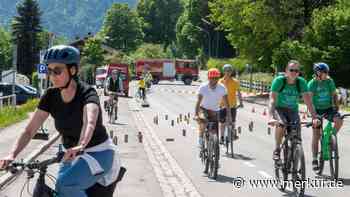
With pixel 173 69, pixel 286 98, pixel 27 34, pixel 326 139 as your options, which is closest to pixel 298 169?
pixel 286 98

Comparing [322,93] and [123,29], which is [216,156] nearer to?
[322,93]

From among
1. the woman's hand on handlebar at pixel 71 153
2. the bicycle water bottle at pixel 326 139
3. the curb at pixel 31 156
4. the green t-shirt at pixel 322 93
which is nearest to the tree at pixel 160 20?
the curb at pixel 31 156

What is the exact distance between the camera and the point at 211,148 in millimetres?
11461

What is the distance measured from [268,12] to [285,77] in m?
39.6

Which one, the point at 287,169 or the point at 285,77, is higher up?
the point at 285,77

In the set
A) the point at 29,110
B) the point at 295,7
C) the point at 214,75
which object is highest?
the point at 295,7

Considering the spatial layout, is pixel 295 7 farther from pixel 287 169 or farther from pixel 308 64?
pixel 287 169

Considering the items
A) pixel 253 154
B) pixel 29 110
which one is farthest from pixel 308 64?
pixel 253 154

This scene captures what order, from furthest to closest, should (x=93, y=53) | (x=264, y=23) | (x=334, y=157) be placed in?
(x=93, y=53) → (x=264, y=23) → (x=334, y=157)

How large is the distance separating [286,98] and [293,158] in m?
1.01

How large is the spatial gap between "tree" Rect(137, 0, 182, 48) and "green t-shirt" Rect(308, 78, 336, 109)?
458ft

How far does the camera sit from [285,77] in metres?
9.98

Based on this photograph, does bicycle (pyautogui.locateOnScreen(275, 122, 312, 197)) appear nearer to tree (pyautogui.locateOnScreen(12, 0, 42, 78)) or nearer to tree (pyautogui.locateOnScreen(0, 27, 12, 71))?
tree (pyautogui.locateOnScreen(12, 0, 42, 78))

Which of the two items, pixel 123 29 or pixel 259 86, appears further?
pixel 123 29
